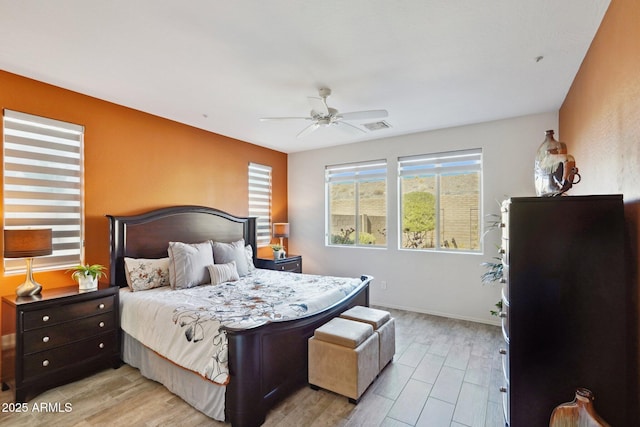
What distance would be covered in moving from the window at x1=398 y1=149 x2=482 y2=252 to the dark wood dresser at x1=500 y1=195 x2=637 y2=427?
289cm

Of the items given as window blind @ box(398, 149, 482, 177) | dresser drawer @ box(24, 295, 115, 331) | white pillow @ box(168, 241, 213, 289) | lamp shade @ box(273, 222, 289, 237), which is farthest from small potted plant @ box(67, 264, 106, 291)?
window blind @ box(398, 149, 482, 177)

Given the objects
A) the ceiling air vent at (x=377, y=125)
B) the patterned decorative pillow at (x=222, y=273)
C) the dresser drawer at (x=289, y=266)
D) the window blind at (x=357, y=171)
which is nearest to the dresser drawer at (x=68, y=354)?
the patterned decorative pillow at (x=222, y=273)

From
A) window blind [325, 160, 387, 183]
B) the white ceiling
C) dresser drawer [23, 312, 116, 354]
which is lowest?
dresser drawer [23, 312, 116, 354]

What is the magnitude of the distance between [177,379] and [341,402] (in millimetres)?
1377

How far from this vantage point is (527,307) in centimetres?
165

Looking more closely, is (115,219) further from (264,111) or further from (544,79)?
(544,79)

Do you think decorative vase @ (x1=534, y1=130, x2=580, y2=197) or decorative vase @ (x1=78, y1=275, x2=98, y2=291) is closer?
decorative vase @ (x1=534, y1=130, x2=580, y2=197)

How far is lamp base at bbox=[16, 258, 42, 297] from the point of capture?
8.48ft

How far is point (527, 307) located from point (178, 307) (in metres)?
2.58

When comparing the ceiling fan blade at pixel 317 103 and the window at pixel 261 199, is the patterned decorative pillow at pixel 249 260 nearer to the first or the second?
the window at pixel 261 199

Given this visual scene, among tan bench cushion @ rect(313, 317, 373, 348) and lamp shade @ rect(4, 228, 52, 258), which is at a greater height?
lamp shade @ rect(4, 228, 52, 258)

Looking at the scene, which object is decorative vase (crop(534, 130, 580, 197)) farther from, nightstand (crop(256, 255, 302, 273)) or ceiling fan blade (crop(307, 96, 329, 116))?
nightstand (crop(256, 255, 302, 273))

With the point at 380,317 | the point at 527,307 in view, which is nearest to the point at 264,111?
the point at 380,317

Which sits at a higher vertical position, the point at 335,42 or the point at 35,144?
the point at 335,42
